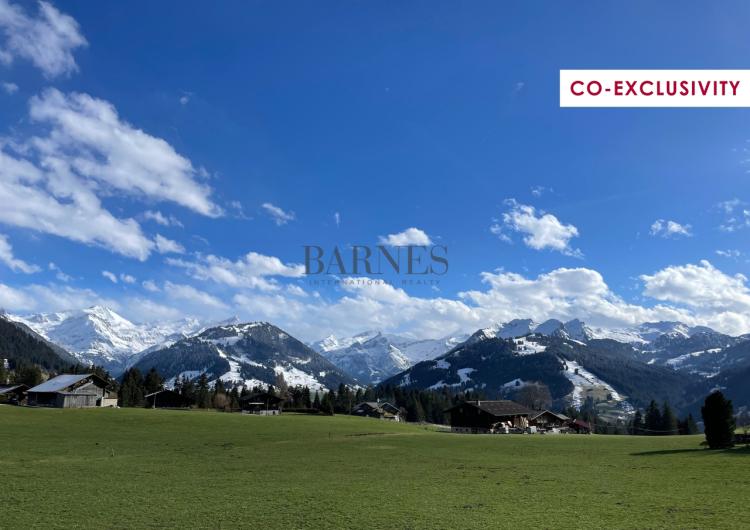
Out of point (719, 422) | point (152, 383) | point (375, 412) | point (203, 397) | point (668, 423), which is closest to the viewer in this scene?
point (719, 422)

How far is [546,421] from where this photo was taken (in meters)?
131

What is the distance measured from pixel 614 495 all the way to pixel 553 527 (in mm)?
8679

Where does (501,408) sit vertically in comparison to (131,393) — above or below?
above

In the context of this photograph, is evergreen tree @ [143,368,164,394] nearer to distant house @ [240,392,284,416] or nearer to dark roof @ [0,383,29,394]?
distant house @ [240,392,284,416]

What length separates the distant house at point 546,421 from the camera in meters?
127

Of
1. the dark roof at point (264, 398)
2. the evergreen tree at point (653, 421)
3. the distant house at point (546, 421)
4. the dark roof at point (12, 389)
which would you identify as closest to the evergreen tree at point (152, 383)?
the dark roof at point (264, 398)

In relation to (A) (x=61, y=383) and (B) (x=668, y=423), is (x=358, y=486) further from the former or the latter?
(B) (x=668, y=423)

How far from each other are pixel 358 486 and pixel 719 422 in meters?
41.0

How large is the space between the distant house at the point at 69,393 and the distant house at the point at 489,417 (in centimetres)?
7855

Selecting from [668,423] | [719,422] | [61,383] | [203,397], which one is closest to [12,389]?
[61,383]

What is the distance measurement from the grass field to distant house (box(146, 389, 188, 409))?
93.9 meters

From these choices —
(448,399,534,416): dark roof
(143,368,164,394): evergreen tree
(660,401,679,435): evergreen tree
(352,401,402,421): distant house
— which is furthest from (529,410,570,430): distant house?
(143,368,164,394): evergreen tree

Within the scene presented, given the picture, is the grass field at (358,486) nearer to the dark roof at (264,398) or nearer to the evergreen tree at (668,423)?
the dark roof at (264,398)

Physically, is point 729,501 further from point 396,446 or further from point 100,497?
point 396,446
